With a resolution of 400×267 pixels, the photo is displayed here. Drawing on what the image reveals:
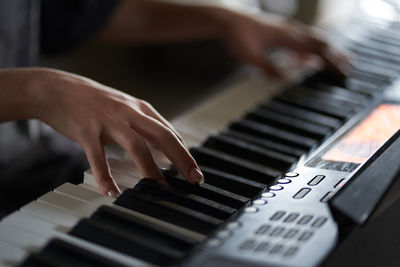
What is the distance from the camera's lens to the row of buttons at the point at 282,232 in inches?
27.9

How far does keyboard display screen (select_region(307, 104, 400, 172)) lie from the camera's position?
899 millimetres

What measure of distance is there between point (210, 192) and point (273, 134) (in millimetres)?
265

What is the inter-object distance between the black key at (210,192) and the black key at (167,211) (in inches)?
2.2

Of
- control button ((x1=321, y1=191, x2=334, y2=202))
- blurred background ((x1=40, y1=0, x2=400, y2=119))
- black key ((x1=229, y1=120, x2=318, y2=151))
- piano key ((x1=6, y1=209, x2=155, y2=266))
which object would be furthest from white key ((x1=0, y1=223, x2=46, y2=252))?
blurred background ((x1=40, y1=0, x2=400, y2=119))

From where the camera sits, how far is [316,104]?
1.21 metres

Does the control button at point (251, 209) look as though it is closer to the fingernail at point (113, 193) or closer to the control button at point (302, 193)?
the control button at point (302, 193)

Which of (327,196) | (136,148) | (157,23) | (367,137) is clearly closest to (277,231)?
(327,196)

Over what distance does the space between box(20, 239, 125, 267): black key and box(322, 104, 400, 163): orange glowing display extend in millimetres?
397

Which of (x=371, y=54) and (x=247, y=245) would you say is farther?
(x=371, y=54)

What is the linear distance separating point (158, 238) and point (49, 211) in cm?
15

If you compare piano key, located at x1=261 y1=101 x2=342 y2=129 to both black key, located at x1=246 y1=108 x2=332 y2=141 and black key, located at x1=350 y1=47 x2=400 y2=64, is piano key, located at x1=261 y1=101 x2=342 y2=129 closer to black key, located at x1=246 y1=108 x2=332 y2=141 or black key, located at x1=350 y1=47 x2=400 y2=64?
black key, located at x1=246 y1=108 x2=332 y2=141

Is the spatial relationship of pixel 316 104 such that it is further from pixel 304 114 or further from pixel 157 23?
pixel 157 23

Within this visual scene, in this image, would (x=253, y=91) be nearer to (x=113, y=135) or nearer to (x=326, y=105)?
(x=326, y=105)

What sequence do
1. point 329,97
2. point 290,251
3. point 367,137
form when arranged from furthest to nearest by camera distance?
point 329,97 → point 367,137 → point 290,251
